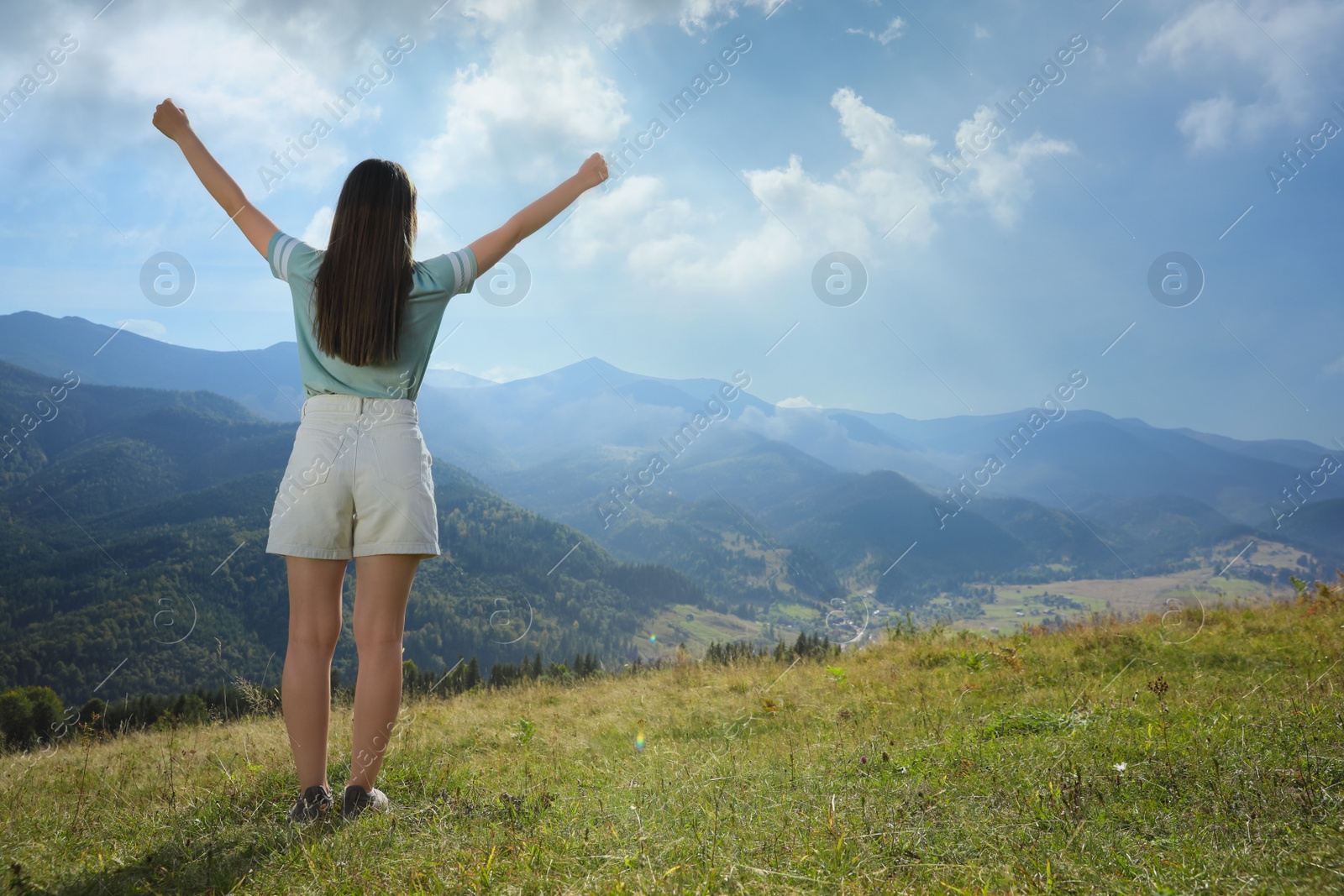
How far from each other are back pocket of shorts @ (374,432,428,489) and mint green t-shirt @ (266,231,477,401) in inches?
8.4

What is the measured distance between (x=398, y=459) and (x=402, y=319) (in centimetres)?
63

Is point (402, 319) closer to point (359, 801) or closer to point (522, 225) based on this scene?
point (522, 225)

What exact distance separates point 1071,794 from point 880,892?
1.18m

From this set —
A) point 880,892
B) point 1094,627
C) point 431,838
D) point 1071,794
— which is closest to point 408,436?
point 431,838

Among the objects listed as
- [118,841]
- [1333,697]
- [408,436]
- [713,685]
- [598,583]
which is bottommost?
[598,583]

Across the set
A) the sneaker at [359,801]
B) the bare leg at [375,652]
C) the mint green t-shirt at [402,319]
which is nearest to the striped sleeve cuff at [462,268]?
the mint green t-shirt at [402,319]

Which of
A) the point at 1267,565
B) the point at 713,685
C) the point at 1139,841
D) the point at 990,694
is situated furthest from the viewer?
the point at 1267,565

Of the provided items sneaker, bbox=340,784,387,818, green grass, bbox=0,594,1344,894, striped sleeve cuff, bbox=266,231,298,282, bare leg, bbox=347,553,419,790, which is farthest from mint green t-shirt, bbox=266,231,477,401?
green grass, bbox=0,594,1344,894

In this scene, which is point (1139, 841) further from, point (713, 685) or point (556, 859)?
point (713, 685)

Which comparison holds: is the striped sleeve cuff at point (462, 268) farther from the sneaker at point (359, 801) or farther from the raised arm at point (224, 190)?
the sneaker at point (359, 801)

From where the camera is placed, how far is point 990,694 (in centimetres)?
520

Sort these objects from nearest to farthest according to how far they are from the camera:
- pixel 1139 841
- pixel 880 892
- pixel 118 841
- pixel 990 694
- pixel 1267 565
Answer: pixel 880 892 < pixel 1139 841 < pixel 118 841 < pixel 990 694 < pixel 1267 565

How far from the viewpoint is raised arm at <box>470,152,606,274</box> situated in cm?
302

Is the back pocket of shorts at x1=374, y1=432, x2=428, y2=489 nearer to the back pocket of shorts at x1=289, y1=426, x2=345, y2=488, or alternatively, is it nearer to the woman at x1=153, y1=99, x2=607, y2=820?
the woman at x1=153, y1=99, x2=607, y2=820
